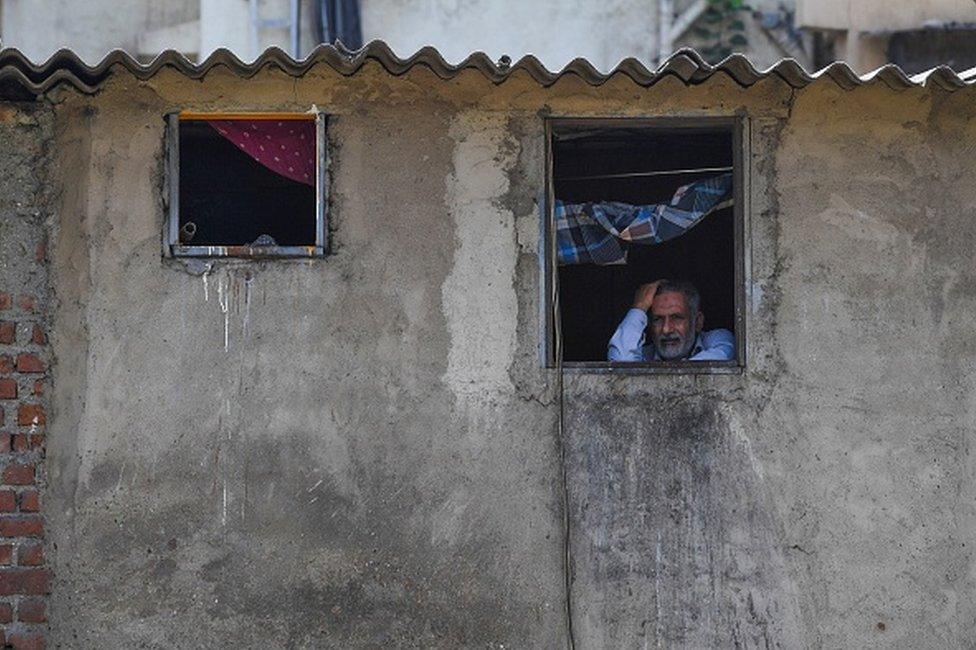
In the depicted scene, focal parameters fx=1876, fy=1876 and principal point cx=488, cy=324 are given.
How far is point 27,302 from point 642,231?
268cm

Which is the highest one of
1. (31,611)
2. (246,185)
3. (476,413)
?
(246,185)

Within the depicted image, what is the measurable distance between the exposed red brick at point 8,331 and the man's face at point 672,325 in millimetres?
2795

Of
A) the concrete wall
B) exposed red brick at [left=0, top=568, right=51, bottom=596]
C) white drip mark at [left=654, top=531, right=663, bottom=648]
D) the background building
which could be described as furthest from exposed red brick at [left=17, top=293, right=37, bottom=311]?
the background building

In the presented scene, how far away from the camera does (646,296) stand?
27.9ft

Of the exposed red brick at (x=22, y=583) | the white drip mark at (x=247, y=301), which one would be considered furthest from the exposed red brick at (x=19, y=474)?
the white drip mark at (x=247, y=301)

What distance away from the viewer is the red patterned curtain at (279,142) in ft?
26.3

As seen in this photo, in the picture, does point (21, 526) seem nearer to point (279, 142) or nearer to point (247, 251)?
point (247, 251)

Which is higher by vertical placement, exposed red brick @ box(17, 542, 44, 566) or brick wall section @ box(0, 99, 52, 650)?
brick wall section @ box(0, 99, 52, 650)

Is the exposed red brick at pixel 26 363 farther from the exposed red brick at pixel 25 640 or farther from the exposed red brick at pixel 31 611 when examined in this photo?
the exposed red brick at pixel 25 640

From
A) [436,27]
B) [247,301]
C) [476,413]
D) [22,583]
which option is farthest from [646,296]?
[436,27]

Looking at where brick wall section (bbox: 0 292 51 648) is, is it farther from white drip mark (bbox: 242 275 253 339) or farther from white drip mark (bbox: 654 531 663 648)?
white drip mark (bbox: 654 531 663 648)

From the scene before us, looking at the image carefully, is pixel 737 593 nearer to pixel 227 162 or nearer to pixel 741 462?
→ pixel 741 462

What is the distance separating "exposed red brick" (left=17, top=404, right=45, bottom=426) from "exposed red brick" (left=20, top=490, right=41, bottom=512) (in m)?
0.29

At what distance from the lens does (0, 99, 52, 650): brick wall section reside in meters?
7.79
